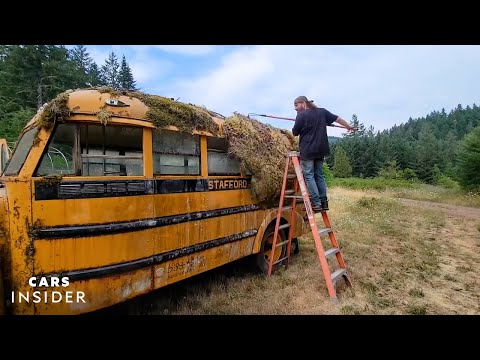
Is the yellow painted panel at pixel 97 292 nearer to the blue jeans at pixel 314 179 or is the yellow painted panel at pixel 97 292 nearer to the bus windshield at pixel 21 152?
the bus windshield at pixel 21 152

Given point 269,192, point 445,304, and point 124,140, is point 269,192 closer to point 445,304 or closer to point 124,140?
point 124,140

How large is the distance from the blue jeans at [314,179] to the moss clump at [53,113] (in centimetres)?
345

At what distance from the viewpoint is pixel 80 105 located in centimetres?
334

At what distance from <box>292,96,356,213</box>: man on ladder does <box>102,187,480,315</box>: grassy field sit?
143 cm

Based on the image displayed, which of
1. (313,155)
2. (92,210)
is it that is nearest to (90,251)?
(92,210)

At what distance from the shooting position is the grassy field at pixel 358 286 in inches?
171

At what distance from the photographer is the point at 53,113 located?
10.5ft

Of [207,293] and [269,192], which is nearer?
[207,293]

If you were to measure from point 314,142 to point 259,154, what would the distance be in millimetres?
1106

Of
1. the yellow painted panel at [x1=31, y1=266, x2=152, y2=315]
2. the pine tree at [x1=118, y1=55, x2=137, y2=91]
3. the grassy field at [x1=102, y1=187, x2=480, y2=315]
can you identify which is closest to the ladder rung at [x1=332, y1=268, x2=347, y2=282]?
the grassy field at [x1=102, y1=187, x2=480, y2=315]

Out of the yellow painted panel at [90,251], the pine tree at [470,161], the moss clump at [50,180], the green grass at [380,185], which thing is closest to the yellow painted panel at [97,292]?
the yellow painted panel at [90,251]

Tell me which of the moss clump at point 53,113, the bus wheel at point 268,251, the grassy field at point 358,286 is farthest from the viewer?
the bus wheel at point 268,251
